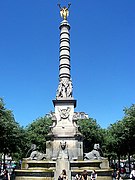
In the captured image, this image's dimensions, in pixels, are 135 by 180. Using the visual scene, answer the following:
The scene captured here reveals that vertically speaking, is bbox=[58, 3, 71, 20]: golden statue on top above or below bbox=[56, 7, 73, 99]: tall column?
above

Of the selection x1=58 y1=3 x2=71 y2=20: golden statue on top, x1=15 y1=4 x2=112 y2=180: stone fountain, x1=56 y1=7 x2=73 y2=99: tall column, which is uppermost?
x1=58 y1=3 x2=71 y2=20: golden statue on top

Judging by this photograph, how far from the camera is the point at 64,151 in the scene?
20031 millimetres

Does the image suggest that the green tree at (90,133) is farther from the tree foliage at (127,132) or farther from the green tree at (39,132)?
the tree foliage at (127,132)

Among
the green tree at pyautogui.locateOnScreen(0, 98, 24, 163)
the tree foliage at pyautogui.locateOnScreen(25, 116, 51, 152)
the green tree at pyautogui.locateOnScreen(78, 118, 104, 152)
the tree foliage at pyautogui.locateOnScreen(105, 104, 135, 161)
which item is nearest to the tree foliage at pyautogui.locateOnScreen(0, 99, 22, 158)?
the green tree at pyautogui.locateOnScreen(0, 98, 24, 163)

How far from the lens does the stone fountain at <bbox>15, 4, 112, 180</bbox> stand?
19484mm

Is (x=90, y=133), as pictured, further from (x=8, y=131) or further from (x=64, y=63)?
(x=64, y=63)

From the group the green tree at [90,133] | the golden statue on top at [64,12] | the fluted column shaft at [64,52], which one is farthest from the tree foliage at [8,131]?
the green tree at [90,133]

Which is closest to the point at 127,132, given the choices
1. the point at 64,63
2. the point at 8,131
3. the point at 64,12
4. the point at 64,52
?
the point at 64,63

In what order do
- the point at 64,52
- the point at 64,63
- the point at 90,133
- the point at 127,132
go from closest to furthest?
the point at 64,63 < the point at 64,52 < the point at 127,132 < the point at 90,133

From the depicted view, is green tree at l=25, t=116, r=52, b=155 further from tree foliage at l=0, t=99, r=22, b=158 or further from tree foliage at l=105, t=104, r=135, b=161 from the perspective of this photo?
tree foliage at l=105, t=104, r=135, b=161

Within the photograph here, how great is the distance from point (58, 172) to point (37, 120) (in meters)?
33.2

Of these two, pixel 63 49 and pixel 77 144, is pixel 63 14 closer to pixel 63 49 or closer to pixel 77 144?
pixel 63 49

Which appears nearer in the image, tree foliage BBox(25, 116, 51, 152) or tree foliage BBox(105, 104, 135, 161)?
tree foliage BBox(105, 104, 135, 161)

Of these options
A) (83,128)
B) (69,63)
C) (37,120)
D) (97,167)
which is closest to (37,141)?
(37,120)
